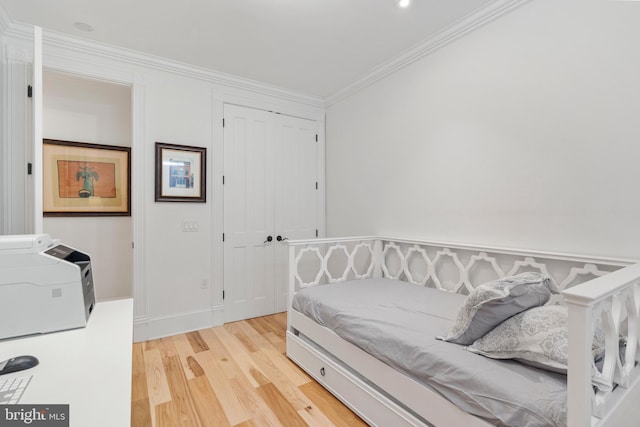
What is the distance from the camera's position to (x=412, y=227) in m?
2.77

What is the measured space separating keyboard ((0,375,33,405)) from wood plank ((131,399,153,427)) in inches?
43.2

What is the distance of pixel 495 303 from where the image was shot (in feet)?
4.31

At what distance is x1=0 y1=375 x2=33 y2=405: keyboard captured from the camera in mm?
789

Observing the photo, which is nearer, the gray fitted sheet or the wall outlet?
the gray fitted sheet

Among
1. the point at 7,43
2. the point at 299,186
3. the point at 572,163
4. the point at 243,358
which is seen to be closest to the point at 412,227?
the point at 572,163

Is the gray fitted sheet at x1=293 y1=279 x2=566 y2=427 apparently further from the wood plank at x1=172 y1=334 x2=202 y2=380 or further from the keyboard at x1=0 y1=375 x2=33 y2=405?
the keyboard at x1=0 y1=375 x2=33 y2=405

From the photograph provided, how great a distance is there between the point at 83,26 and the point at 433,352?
→ 3314 mm

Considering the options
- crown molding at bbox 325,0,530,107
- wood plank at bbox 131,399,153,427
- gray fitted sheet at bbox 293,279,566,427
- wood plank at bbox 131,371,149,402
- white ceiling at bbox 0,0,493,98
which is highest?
white ceiling at bbox 0,0,493,98

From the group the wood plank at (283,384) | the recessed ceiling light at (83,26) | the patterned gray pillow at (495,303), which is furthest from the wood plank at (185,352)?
the recessed ceiling light at (83,26)

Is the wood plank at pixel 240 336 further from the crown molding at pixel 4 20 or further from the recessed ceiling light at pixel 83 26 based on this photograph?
the crown molding at pixel 4 20

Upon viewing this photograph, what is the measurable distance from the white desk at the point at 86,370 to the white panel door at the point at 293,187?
2.26m

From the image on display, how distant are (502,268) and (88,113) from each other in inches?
172

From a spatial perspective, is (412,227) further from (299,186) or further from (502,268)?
(299,186)

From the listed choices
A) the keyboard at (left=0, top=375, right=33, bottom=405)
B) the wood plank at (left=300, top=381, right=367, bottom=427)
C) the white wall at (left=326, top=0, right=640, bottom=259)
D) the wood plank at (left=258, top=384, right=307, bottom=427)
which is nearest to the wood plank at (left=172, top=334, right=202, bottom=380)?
the wood plank at (left=258, top=384, right=307, bottom=427)
